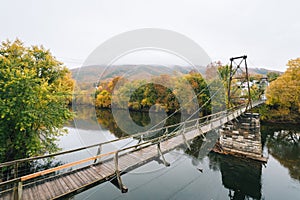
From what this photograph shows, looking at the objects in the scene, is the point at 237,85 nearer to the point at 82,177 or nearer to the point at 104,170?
the point at 104,170

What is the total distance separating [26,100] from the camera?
5.05m

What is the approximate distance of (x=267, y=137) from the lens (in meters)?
12.9

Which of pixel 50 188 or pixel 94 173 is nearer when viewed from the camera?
pixel 50 188

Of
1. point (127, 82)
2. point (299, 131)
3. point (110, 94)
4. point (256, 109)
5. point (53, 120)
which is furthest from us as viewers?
point (110, 94)

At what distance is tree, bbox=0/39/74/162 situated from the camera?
486cm

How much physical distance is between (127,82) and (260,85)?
73.6ft

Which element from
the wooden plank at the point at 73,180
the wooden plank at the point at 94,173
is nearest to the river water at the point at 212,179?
the wooden plank at the point at 94,173

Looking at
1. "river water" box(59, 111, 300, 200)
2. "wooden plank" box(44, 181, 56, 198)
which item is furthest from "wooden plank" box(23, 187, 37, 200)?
"river water" box(59, 111, 300, 200)

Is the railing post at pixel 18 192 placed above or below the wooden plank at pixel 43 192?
above

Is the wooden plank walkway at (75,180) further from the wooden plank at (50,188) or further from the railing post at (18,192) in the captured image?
the railing post at (18,192)

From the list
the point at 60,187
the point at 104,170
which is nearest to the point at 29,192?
the point at 60,187

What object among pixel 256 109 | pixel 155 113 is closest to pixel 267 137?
pixel 256 109

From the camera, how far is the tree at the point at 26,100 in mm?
4859

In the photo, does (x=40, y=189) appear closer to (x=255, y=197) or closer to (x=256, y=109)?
(x=255, y=197)
